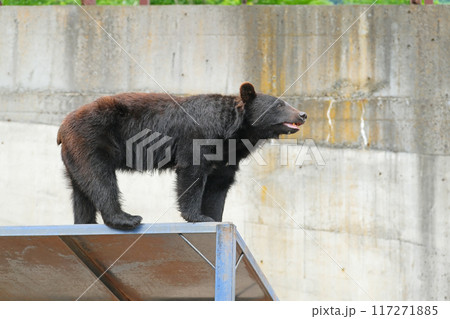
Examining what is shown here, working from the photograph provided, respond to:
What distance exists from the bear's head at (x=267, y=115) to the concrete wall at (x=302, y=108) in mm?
3615

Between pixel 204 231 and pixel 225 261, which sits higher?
pixel 204 231

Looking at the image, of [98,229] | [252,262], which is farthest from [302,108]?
[98,229]

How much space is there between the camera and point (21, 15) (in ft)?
42.2

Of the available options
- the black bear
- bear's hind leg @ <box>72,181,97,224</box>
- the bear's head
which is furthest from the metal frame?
the bear's head

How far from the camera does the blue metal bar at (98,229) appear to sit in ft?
19.9

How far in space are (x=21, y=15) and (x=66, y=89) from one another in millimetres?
1593

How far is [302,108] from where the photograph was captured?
12.0 meters

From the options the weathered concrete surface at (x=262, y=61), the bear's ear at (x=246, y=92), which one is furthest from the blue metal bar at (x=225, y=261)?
the weathered concrete surface at (x=262, y=61)

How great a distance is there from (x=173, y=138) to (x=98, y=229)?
1.55m

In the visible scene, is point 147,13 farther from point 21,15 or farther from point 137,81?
point 21,15

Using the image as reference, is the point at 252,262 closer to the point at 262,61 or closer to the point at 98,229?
the point at 98,229

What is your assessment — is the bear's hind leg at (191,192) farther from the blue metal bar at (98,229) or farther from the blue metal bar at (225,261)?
the blue metal bar at (225,261)

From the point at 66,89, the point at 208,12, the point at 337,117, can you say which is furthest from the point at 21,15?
the point at 337,117

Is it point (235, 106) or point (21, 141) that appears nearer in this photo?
point (235, 106)
